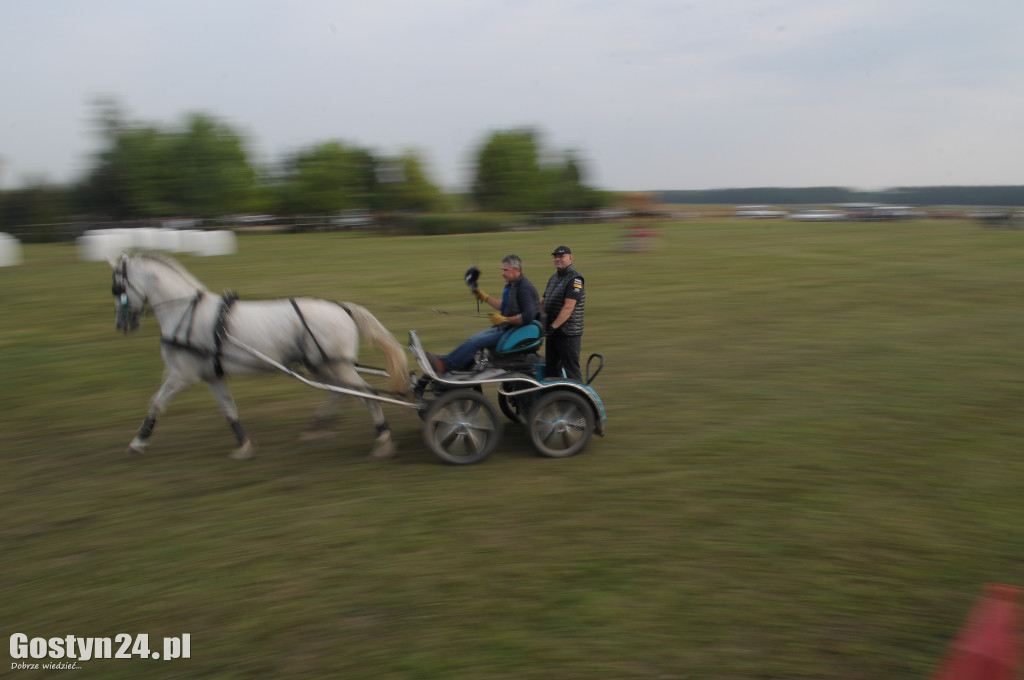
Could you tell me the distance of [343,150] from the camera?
74875mm

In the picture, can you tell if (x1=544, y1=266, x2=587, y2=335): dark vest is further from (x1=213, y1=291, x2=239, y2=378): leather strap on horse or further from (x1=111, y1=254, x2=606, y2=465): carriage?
(x1=213, y1=291, x2=239, y2=378): leather strap on horse

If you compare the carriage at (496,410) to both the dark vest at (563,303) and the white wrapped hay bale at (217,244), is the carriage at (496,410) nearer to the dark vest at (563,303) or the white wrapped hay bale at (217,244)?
the dark vest at (563,303)

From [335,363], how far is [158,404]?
163 cm

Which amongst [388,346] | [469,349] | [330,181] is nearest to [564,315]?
[469,349]

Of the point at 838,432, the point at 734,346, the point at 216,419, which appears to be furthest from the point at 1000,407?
the point at 216,419

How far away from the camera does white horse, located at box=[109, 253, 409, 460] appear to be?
6.68 metres

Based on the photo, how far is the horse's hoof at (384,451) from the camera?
22.3 feet

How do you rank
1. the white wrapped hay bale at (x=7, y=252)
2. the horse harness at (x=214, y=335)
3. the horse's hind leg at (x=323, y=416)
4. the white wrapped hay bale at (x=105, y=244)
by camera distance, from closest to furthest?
1. the horse harness at (x=214, y=335)
2. the horse's hind leg at (x=323, y=416)
3. the white wrapped hay bale at (x=7, y=252)
4. the white wrapped hay bale at (x=105, y=244)

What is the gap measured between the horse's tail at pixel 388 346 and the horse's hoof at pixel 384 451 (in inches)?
19.9

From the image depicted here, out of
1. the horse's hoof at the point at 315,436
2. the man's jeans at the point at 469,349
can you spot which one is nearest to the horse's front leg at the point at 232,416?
the horse's hoof at the point at 315,436

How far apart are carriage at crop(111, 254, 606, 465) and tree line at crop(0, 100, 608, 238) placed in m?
48.9

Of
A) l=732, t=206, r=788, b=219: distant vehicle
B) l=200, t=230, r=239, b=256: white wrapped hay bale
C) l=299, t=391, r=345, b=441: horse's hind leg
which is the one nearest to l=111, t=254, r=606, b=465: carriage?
l=299, t=391, r=345, b=441: horse's hind leg

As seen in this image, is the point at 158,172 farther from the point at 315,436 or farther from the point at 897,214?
the point at 315,436

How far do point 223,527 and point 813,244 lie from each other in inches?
1109
